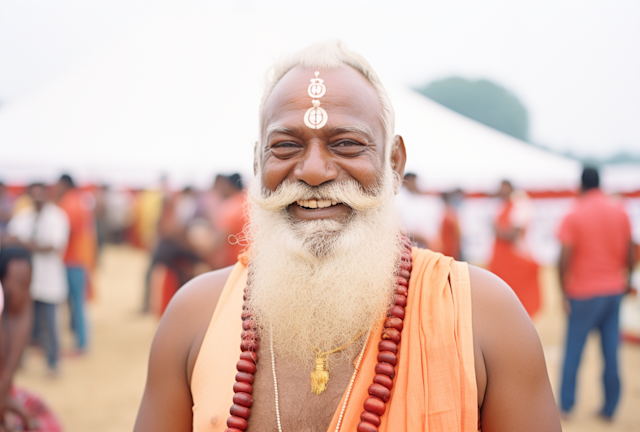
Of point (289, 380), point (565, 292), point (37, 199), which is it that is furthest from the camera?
point (37, 199)

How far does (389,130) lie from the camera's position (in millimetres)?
1809

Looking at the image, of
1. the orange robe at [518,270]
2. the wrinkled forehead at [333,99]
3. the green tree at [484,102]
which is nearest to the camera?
the wrinkled forehead at [333,99]

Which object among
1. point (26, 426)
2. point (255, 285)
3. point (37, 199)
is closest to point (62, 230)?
point (37, 199)

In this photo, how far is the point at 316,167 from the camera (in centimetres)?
159

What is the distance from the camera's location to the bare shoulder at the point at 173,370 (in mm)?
1633

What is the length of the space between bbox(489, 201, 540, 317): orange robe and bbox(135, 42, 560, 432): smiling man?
4319 millimetres

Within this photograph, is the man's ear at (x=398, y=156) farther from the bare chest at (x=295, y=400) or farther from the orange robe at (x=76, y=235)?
the orange robe at (x=76, y=235)

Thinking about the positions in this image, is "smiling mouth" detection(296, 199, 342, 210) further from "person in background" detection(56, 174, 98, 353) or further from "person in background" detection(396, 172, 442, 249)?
"person in background" detection(56, 174, 98, 353)

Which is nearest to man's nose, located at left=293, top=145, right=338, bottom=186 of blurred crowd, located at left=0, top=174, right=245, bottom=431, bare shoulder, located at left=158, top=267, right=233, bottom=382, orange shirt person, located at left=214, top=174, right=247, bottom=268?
bare shoulder, located at left=158, top=267, right=233, bottom=382

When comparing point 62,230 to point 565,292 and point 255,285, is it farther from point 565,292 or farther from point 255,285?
point 565,292

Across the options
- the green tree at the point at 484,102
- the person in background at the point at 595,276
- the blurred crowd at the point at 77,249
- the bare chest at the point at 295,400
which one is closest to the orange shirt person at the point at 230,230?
the blurred crowd at the point at 77,249

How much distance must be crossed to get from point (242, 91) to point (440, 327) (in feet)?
32.6

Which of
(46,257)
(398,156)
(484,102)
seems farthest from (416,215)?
(484,102)

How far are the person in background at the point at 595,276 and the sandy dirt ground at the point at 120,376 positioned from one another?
21.0 inches
